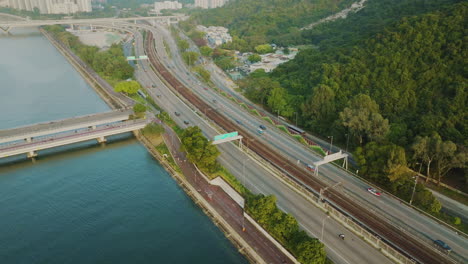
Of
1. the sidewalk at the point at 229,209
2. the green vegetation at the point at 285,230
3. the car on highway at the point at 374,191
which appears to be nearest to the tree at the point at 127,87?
the sidewalk at the point at 229,209

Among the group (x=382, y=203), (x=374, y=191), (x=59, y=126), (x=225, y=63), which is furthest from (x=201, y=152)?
(x=225, y=63)

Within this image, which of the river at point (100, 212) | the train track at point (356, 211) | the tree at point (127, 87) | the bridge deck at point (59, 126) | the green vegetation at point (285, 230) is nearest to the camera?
the green vegetation at point (285, 230)

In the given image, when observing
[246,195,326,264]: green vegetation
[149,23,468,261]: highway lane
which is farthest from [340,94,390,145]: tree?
[246,195,326,264]: green vegetation

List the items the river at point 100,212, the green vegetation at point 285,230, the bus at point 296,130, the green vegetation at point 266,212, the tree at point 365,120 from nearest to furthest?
the green vegetation at point 285,230, the green vegetation at point 266,212, the river at point 100,212, the tree at point 365,120, the bus at point 296,130

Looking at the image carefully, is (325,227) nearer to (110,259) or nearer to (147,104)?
(110,259)

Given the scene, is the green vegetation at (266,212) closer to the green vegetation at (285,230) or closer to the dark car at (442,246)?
the green vegetation at (285,230)

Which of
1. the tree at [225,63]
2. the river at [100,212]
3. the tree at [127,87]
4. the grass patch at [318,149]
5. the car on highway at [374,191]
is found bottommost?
the river at [100,212]
